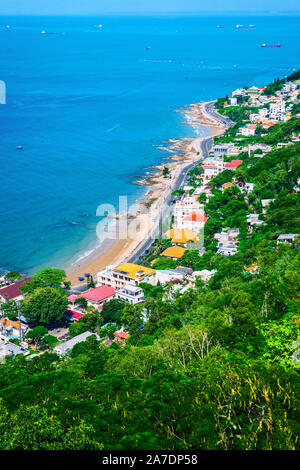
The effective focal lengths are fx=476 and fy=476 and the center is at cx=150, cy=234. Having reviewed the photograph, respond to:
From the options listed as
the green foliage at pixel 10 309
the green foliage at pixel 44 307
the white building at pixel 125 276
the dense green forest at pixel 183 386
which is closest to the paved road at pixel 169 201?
the white building at pixel 125 276

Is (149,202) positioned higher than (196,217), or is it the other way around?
(149,202)

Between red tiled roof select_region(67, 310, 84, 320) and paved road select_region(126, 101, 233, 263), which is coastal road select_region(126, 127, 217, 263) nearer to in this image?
paved road select_region(126, 101, 233, 263)

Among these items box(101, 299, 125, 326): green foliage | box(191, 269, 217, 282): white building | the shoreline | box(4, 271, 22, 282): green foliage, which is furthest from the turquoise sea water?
box(191, 269, 217, 282): white building

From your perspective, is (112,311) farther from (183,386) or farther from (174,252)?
(183,386)

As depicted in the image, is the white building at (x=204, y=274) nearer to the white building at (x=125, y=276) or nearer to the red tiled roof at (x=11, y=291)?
the white building at (x=125, y=276)

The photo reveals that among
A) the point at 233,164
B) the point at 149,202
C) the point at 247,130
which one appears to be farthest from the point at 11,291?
the point at 247,130
